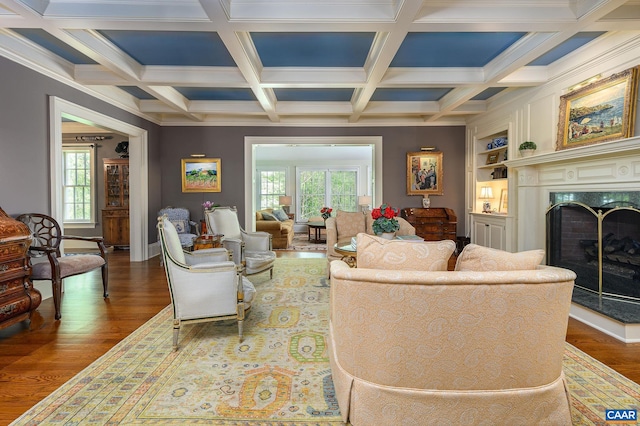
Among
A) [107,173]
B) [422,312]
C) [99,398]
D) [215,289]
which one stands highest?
[107,173]

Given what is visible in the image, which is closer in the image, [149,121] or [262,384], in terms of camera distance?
[262,384]

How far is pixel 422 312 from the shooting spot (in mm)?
1453

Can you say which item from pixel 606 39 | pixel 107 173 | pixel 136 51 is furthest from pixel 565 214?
pixel 107 173

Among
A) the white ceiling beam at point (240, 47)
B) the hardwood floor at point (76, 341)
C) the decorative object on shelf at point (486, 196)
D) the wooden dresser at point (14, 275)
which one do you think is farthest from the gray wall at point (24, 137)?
the decorative object on shelf at point (486, 196)

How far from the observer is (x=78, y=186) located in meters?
7.47

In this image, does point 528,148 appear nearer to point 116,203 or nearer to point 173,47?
point 173,47

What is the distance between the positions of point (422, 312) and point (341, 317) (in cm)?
39

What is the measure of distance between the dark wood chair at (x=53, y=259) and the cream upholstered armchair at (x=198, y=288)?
153 centimetres

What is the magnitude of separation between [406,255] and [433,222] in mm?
4917

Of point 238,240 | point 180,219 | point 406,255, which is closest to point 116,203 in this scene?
point 180,219

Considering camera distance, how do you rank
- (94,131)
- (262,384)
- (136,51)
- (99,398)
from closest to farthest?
1. (99,398)
2. (262,384)
3. (136,51)
4. (94,131)

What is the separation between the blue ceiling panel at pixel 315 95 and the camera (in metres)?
5.16

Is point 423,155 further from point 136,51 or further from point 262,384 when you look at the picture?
point 262,384

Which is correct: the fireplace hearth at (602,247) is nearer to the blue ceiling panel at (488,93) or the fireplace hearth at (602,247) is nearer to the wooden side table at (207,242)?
the blue ceiling panel at (488,93)
